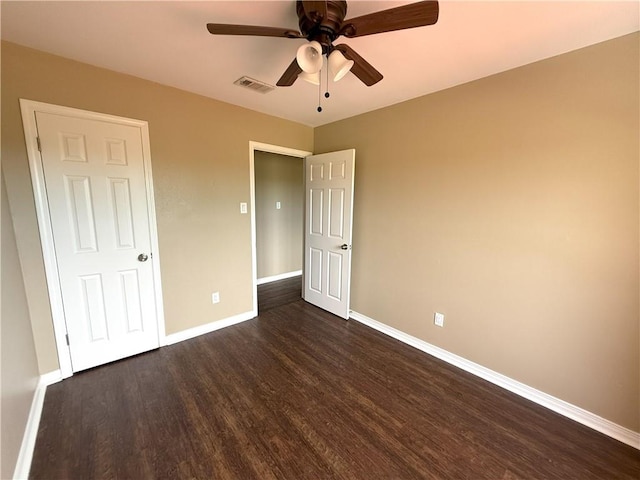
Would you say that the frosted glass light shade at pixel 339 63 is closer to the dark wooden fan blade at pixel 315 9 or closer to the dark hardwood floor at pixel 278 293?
the dark wooden fan blade at pixel 315 9

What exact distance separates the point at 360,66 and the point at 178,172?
188cm

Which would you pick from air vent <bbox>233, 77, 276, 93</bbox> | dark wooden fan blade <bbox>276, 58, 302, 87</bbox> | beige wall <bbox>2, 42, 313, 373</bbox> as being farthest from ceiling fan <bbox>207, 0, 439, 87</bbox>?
beige wall <bbox>2, 42, 313, 373</bbox>

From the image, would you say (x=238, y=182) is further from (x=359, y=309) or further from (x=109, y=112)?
(x=359, y=309)

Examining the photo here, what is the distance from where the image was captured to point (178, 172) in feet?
8.00

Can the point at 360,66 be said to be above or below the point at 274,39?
below

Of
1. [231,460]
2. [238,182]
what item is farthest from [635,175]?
[238,182]

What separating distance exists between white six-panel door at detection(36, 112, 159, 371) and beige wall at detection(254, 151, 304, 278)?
2.18 metres

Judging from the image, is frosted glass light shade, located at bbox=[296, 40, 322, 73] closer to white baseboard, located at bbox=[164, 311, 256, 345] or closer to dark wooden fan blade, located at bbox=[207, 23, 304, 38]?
dark wooden fan blade, located at bbox=[207, 23, 304, 38]

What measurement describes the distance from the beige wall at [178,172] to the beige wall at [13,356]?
0.38 ft

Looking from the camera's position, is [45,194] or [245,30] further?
[45,194]

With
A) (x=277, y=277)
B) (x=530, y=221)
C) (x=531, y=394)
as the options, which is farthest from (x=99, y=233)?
(x=531, y=394)

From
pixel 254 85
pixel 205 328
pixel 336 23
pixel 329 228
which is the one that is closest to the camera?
pixel 336 23

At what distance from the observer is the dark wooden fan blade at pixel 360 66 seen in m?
1.36

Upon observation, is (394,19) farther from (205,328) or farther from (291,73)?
(205,328)
